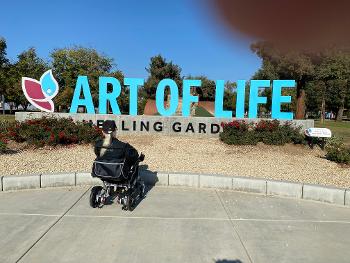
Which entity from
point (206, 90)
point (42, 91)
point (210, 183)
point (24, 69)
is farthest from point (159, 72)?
point (210, 183)

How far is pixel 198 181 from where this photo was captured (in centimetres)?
691

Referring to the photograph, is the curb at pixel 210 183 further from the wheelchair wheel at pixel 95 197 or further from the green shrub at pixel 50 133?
the green shrub at pixel 50 133

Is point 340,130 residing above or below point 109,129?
below

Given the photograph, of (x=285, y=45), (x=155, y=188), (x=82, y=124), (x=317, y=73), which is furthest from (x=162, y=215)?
(x=317, y=73)

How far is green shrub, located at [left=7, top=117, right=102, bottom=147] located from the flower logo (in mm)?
2470

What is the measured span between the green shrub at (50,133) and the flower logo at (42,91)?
8.10 feet

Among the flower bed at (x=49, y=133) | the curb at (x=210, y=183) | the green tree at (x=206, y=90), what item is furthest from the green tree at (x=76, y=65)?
the curb at (x=210, y=183)

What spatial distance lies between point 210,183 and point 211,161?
2425 millimetres

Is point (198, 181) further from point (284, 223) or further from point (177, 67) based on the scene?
point (177, 67)

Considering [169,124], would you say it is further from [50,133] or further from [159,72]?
[159,72]

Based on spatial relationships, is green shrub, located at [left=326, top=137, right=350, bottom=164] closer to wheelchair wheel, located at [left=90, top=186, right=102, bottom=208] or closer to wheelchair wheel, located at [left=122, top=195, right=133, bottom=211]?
wheelchair wheel, located at [left=122, top=195, right=133, bottom=211]

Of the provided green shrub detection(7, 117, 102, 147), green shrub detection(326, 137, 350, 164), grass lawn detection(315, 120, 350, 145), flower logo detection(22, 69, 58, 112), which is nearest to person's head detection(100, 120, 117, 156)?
green shrub detection(7, 117, 102, 147)

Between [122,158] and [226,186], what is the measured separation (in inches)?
94.6

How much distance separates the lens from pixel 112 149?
5.18 metres
